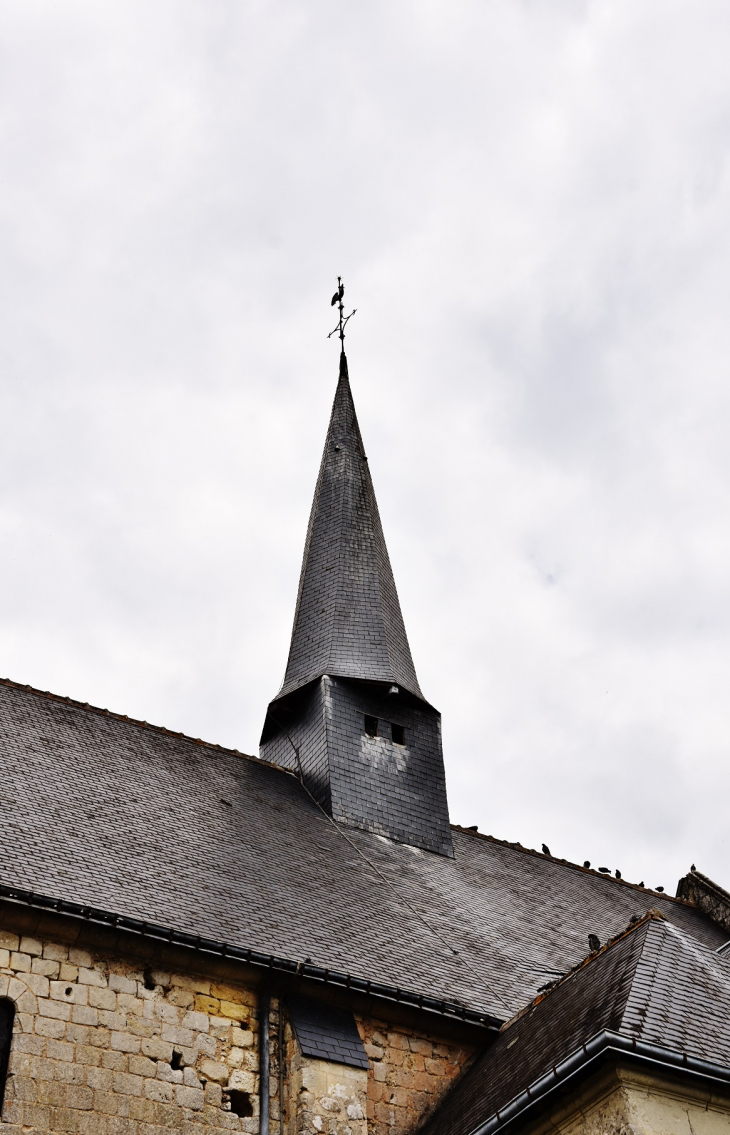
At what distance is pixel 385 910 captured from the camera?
510 inches

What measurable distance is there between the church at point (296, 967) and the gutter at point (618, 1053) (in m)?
0.02

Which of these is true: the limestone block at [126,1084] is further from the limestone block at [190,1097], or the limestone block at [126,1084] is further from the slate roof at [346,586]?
the slate roof at [346,586]

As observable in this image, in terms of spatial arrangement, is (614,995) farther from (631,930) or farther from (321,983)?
(321,983)

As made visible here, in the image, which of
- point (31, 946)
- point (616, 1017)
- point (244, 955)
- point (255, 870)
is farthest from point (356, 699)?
point (616, 1017)

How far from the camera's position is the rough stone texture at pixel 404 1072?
1041 centimetres

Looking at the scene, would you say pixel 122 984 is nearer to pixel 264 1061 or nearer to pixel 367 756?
pixel 264 1061

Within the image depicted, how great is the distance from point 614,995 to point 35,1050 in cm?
399

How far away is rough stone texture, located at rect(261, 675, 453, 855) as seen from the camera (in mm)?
15922

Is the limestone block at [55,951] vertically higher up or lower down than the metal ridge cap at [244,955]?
lower down

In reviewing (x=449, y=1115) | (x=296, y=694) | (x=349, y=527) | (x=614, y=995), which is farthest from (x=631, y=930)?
(x=349, y=527)

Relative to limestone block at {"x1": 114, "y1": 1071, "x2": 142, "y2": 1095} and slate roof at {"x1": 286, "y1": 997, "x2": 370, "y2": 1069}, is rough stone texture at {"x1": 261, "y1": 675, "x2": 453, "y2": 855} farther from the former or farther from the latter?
limestone block at {"x1": 114, "y1": 1071, "x2": 142, "y2": 1095}

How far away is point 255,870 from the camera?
12586 millimetres

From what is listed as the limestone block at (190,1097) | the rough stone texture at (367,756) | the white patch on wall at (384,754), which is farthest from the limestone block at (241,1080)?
the white patch on wall at (384,754)

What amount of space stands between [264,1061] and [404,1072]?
1305mm
